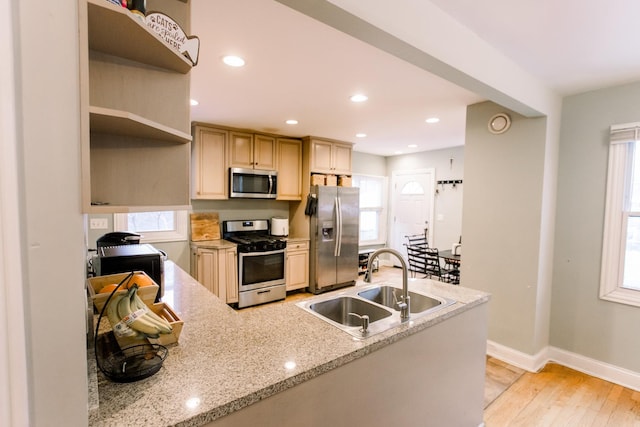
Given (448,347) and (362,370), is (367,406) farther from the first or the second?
(448,347)

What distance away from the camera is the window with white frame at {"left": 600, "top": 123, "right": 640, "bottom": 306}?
2.37 metres

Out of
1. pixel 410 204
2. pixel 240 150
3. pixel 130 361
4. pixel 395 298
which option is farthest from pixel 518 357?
pixel 240 150

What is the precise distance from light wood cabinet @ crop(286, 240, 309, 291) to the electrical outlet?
219 centimetres

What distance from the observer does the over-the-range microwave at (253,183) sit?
4039 mm

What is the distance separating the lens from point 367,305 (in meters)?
1.71

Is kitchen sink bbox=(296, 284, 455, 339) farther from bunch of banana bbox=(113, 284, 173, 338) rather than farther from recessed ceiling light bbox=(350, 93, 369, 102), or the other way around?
recessed ceiling light bbox=(350, 93, 369, 102)

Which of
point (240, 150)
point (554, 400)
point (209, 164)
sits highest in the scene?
point (240, 150)

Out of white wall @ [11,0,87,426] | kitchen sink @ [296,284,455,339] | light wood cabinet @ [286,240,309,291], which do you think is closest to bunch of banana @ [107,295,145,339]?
white wall @ [11,0,87,426]

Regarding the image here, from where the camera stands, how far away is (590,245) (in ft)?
8.44

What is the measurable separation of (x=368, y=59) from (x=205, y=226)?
3069mm

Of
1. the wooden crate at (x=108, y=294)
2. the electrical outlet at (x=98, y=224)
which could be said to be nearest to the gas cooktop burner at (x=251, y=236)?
the electrical outlet at (x=98, y=224)

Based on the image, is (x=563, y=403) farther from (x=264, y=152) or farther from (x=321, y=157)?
(x=264, y=152)

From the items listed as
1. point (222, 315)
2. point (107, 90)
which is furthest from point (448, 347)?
point (107, 90)

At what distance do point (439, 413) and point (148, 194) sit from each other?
5.74 feet
